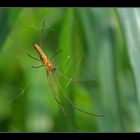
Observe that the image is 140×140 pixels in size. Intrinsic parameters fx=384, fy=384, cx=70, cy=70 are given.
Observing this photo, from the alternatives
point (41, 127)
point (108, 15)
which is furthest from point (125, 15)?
point (41, 127)

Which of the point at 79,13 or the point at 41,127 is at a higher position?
the point at 79,13

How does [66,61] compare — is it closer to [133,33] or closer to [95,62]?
[95,62]

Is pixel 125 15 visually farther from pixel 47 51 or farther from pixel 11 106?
pixel 11 106

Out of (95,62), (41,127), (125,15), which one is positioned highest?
(125,15)

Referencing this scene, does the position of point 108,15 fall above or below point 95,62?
above

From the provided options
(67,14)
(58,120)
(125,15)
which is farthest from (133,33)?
(58,120)
